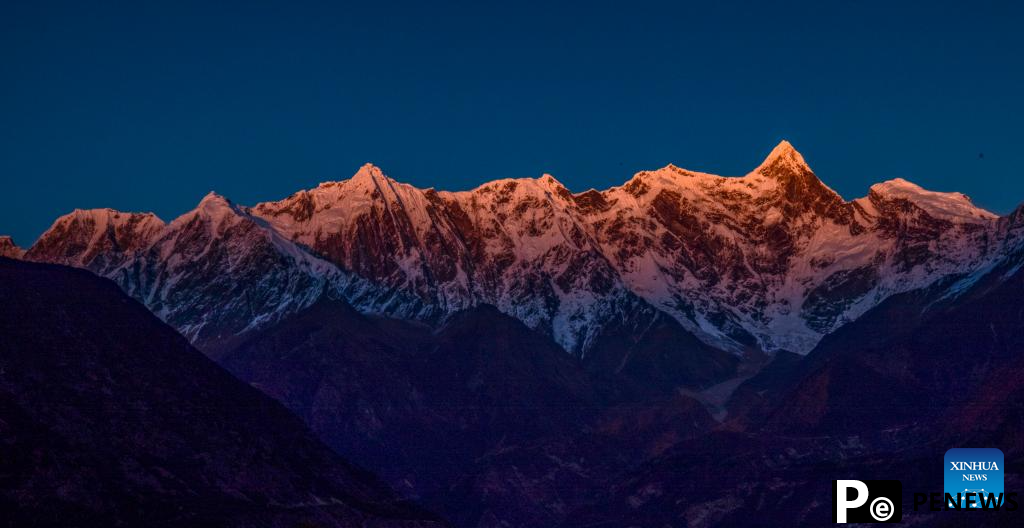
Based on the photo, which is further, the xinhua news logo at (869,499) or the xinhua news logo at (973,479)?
the xinhua news logo at (973,479)

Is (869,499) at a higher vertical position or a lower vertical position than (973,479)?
lower

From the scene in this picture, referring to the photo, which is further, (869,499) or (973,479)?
(973,479)

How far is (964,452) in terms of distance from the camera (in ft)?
562

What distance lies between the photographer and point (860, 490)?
167375 mm

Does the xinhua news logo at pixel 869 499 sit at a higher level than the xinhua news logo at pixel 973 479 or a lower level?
lower

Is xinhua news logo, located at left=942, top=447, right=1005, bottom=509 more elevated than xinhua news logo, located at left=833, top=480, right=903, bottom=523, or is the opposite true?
xinhua news logo, located at left=942, top=447, right=1005, bottom=509

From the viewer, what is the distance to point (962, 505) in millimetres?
170750

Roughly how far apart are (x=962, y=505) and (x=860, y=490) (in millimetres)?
8414

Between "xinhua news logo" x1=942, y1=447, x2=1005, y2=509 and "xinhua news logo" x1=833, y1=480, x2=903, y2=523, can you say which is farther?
"xinhua news logo" x1=942, y1=447, x2=1005, y2=509

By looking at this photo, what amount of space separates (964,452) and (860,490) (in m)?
9.02
